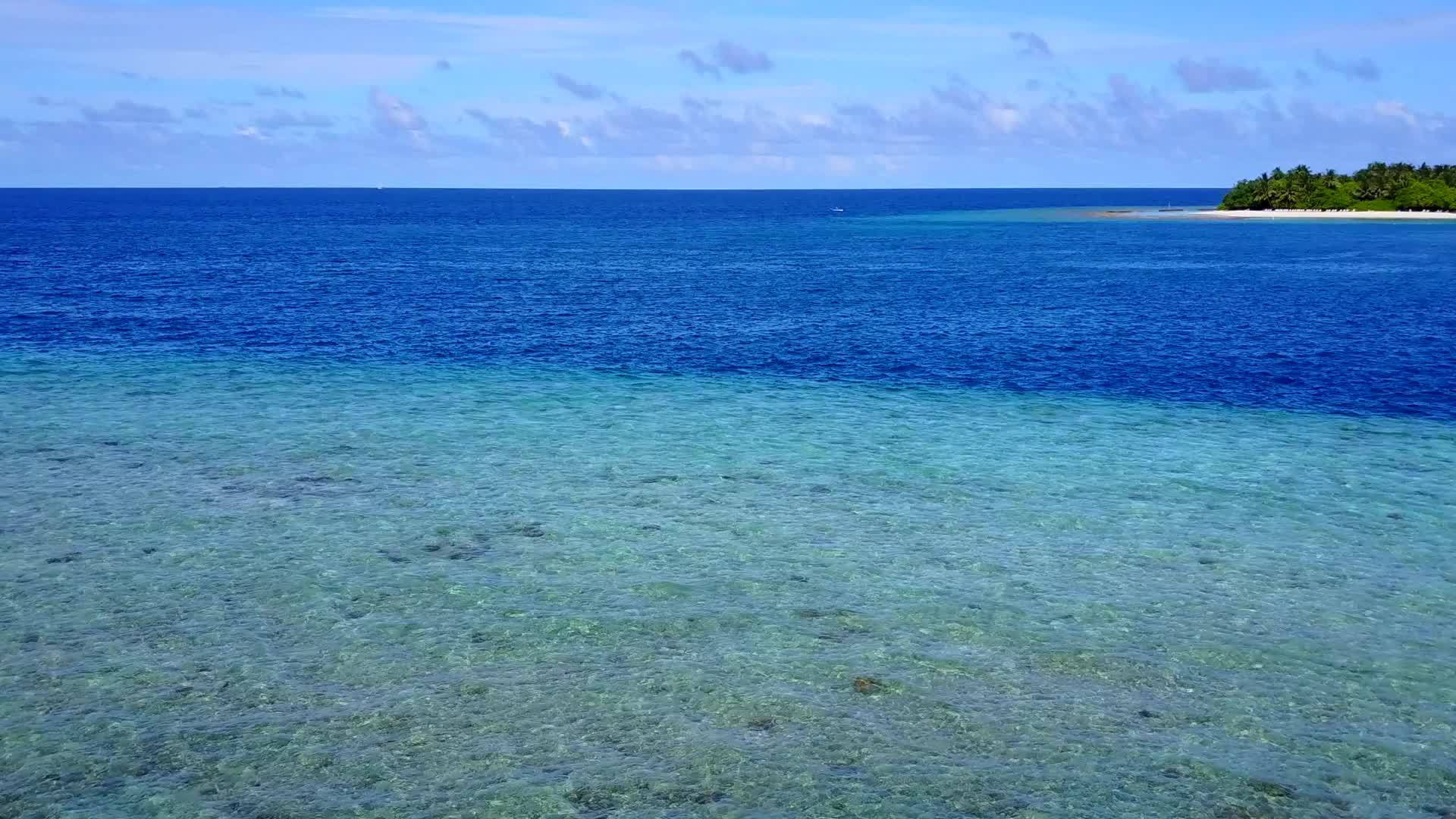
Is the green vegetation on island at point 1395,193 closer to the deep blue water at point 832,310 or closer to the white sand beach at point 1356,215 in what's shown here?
the white sand beach at point 1356,215

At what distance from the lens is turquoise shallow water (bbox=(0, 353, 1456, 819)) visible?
49.5ft

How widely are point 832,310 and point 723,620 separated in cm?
5262

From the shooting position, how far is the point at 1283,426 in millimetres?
36844

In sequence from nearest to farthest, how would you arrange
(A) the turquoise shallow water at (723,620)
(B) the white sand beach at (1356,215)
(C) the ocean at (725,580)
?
(A) the turquoise shallow water at (723,620) → (C) the ocean at (725,580) → (B) the white sand beach at (1356,215)

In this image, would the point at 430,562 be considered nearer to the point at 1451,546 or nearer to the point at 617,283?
the point at 1451,546

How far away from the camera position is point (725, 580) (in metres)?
22.6

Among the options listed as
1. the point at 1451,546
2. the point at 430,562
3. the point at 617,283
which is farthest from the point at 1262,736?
the point at 617,283

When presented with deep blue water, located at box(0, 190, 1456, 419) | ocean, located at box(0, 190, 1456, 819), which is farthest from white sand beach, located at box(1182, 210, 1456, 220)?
ocean, located at box(0, 190, 1456, 819)

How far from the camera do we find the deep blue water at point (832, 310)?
49312mm

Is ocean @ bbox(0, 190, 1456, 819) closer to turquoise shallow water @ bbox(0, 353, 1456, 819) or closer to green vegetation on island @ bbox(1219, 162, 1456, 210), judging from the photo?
turquoise shallow water @ bbox(0, 353, 1456, 819)

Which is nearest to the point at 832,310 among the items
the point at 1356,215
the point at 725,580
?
the point at 725,580

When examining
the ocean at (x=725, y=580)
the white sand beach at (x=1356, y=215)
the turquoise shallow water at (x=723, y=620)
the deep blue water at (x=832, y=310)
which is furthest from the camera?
the white sand beach at (x=1356, y=215)

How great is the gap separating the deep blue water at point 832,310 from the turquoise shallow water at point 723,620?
45.1 feet

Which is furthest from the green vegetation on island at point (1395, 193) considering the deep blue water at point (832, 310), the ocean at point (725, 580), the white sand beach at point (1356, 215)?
the ocean at point (725, 580)
